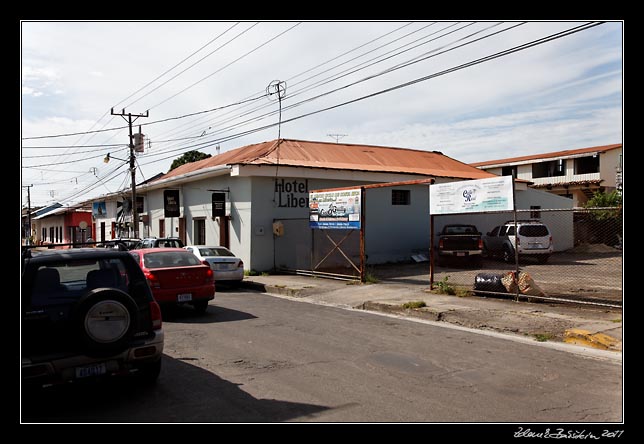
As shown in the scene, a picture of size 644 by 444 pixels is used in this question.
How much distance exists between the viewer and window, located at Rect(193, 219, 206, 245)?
26.8m

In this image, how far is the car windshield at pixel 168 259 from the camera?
12320mm

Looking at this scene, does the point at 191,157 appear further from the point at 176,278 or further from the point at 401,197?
the point at 176,278

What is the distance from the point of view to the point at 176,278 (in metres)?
12.0

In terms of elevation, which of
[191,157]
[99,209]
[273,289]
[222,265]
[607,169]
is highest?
[191,157]

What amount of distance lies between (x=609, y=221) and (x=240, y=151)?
2070cm

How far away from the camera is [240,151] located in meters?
29.5

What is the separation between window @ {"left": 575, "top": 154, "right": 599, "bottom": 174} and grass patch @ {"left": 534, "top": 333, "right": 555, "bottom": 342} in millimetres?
36399

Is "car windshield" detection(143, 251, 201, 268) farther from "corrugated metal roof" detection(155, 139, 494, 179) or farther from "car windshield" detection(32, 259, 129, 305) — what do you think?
"corrugated metal roof" detection(155, 139, 494, 179)

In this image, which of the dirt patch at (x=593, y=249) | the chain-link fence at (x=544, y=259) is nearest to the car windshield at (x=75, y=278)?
the chain-link fence at (x=544, y=259)

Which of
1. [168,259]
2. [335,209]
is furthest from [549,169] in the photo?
[168,259]

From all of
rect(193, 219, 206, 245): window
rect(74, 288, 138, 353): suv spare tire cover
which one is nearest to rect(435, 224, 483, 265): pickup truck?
rect(193, 219, 206, 245): window

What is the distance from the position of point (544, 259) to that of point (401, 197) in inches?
258

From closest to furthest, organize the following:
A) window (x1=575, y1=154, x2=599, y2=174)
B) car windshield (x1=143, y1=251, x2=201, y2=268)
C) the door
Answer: car windshield (x1=143, y1=251, x2=201, y2=268)
the door
window (x1=575, y1=154, x2=599, y2=174)

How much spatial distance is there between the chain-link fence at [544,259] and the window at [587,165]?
10.4 m
